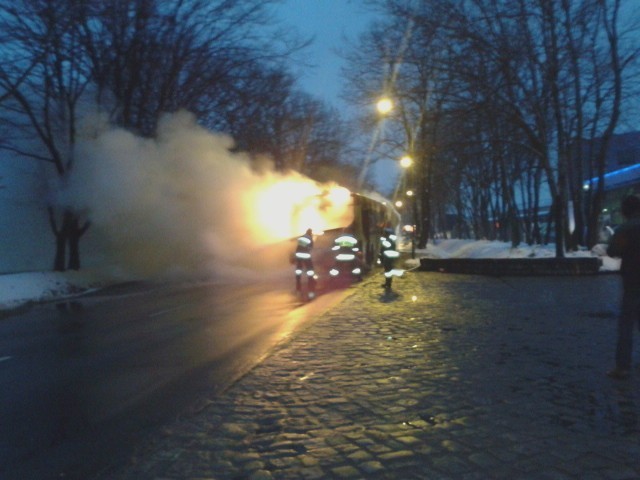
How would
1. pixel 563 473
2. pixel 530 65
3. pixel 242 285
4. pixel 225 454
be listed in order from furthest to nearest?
pixel 530 65 < pixel 242 285 < pixel 225 454 < pixel 563 473

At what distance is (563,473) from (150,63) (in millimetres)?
20278

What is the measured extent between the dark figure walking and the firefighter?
11.8m

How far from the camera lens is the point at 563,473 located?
4.15m

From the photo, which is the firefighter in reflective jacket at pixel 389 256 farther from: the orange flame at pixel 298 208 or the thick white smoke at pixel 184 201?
the thick white smoke at pixel 184 201

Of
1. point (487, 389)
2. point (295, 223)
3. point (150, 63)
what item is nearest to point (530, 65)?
point (295, 223)

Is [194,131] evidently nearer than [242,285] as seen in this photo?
No

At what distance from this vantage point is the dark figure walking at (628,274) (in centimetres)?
628

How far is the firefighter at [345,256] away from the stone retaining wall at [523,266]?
12.9 feet

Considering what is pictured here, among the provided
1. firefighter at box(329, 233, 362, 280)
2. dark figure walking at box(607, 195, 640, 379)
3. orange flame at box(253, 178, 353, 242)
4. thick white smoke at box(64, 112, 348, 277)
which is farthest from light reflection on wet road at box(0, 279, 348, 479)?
orange flame at box(253, 178, 353, 242)

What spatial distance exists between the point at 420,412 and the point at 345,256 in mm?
12578

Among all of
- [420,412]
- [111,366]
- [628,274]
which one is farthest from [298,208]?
[420,412]

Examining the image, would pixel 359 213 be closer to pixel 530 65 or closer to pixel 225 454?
pixel 530 65

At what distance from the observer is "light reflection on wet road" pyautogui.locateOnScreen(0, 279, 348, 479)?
5195mm

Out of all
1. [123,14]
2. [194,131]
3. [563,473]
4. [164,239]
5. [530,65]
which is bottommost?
[563,473]
